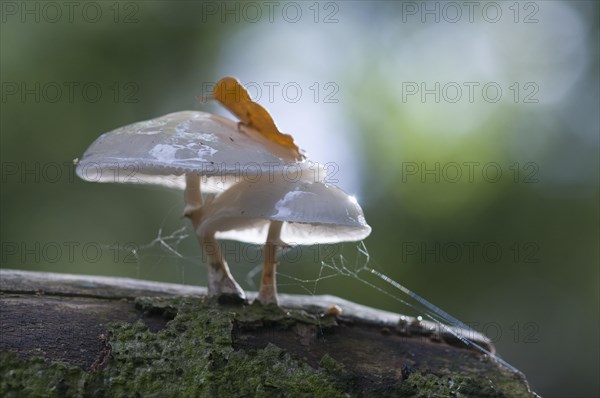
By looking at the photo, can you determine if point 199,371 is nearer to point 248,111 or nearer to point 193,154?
point 193,154

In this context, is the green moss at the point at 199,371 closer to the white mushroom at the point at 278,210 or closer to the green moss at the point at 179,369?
the green moss at the point at 179,369

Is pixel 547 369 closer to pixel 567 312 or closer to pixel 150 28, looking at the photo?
pixel 567 312

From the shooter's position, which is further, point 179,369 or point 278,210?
point 278,210

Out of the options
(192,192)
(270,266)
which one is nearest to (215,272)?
(270,266)

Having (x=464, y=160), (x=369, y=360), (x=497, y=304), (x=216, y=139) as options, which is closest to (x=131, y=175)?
(x=216, y=139)

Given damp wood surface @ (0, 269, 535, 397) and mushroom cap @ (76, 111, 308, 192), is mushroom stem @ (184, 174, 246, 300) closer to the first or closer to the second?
damp wood surface @ (0, 269, 535, 397)
